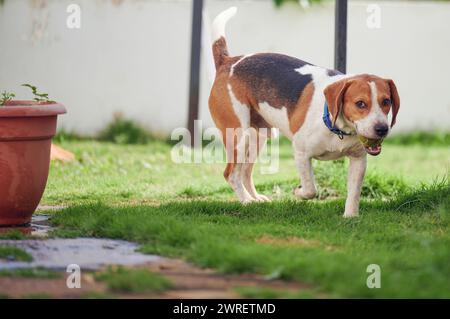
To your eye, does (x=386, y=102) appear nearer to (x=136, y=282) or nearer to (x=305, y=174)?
(x=305, y=174)

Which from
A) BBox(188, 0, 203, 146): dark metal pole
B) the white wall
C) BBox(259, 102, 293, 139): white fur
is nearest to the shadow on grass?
BBox(259, 102, 293, 139): white fur

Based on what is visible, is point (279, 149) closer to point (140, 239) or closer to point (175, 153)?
point (175, 153)

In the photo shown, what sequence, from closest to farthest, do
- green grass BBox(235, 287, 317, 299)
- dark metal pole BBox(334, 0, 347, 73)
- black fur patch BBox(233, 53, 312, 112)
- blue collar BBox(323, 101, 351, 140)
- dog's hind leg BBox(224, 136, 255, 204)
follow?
green grass BBox(235, 287, 317, 299) → blue collar BBox(323, 101, 351, 140) → black fur patch BBox(233, 53, 312, 112) → dog's hind leg BBox(224, 136, 255, 204) → dark metal pole BBox(334, 0, 347, 73)

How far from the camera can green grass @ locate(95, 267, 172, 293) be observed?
425 cm

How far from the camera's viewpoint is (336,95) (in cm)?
583

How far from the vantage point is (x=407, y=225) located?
579cm

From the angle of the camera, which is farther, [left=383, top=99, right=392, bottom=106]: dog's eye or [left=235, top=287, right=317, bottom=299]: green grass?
[left=383, top=99, right=392, bottom=106]: dog's eye

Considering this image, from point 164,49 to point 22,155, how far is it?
6268 mm

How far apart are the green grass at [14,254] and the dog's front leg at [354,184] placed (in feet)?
7.57

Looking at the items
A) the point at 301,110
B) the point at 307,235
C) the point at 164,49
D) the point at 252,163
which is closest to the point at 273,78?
the point at 301,110

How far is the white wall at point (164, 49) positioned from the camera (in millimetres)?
11578

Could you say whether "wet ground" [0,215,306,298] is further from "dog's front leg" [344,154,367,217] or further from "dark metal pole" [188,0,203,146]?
"dark metal pole" [188,0,203,146]
